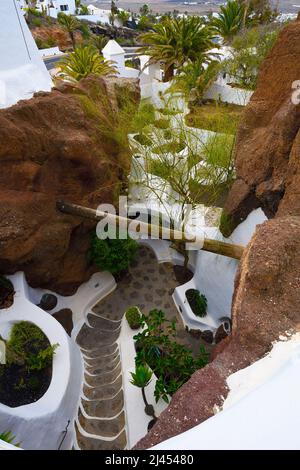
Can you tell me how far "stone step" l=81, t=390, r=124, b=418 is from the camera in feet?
26.2

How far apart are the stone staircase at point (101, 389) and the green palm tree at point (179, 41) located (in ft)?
45.6

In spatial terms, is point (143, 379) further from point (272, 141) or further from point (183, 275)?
point (272, 141)

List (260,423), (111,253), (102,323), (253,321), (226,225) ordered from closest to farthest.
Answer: (260,423), (253,321), (226,225), (102,323), (111,253)

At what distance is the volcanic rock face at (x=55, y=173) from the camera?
8.16 meters

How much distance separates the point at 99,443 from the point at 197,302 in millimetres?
4678

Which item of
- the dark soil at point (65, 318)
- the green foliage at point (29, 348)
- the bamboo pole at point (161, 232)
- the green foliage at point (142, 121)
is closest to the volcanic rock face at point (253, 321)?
the bamboo pole at point (161, 232)

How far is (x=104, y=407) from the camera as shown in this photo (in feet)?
26.6

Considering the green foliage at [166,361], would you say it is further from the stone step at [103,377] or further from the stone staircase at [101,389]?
the stone staircase at [101,389]

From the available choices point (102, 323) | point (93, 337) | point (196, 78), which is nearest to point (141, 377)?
point (93, 337)

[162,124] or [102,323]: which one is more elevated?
[162,124]

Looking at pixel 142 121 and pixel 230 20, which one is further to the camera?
pixel 230 20

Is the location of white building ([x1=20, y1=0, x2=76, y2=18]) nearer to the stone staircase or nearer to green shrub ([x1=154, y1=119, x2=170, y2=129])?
green shrub ([x1=154, y1=119, x2=170, y2=129])

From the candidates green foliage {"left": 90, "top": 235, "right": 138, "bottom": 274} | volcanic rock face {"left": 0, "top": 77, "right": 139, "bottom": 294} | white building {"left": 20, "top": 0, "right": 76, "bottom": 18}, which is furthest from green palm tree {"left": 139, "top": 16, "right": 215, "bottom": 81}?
white building {"left": 20, "top": 0, "right": 76, "bottom": 18}

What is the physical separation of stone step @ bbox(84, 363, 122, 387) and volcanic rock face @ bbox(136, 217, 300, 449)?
5.71 m
